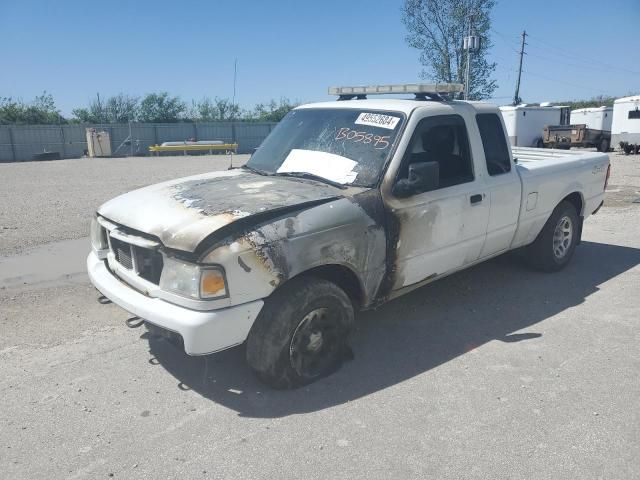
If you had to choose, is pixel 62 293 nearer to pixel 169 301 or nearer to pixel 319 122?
pixel 169 301

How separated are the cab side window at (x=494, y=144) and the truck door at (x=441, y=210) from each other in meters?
0.27

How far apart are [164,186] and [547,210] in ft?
13.2

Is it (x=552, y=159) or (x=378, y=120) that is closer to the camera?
(x=378, y=120)

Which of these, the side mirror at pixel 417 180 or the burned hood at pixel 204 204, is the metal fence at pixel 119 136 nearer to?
the burned hood at pixel 204 204

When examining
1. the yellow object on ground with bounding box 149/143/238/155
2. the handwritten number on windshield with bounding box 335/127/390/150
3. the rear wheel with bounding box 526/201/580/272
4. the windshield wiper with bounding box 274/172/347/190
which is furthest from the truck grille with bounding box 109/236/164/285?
the yellow object on ground with bounding box 149/143/238/155

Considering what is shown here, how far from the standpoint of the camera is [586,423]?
3.23m

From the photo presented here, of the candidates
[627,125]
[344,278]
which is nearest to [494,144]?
[344,278]

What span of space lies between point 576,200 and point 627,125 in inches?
913

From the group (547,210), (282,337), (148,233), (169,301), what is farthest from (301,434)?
(547,210)

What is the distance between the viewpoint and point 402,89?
480 centimetres

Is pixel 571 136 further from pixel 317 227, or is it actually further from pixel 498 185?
pixel 317 227

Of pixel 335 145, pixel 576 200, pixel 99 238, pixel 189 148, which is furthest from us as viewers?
pixel 189 148

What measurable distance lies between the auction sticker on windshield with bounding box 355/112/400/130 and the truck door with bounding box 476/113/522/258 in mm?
1051

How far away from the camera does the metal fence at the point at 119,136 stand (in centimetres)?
3173
